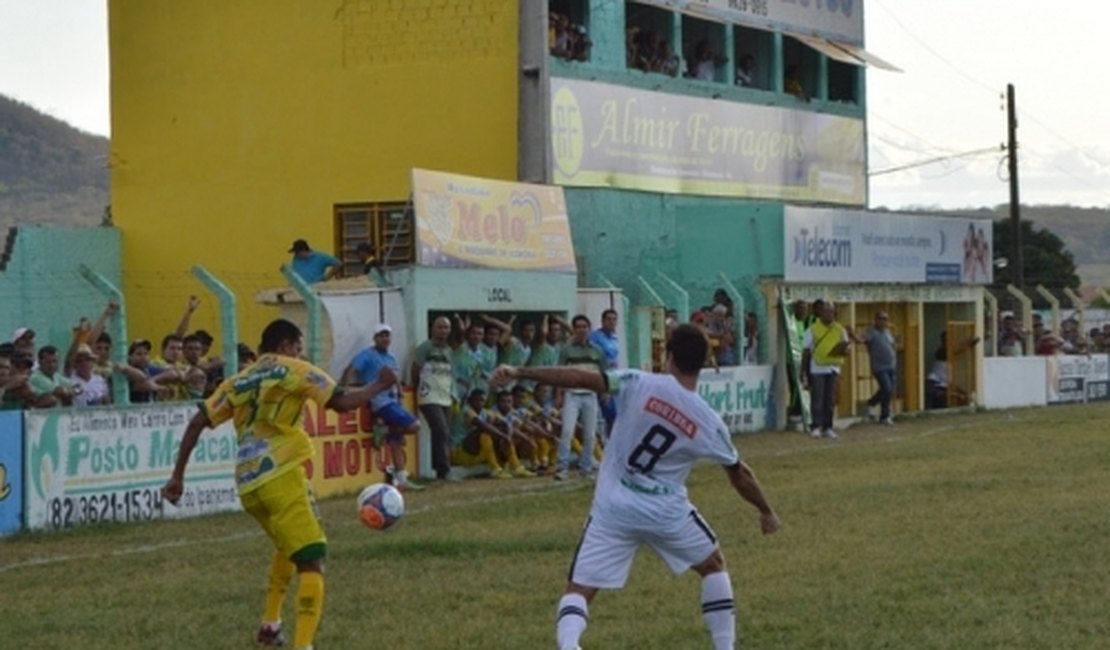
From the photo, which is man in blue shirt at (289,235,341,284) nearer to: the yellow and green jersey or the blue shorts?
the blue shorts

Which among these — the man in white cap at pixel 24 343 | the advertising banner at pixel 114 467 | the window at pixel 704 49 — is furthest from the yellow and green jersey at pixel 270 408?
the window at pixel 704 49

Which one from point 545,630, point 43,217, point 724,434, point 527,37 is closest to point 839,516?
point 545,630

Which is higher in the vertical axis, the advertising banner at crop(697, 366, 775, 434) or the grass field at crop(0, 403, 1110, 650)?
the advertising banner at crop(697, 366, 775, 434)

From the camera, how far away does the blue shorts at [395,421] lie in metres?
22.8

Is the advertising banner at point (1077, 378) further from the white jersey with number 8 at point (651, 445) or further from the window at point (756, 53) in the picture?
the white jersey with number 8 at point (651, 445)

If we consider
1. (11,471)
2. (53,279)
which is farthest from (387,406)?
(53,279)

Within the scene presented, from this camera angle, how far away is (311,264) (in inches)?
1084

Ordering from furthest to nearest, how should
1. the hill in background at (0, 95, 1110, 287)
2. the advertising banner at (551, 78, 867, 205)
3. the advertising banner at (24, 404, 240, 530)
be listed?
1. the hill in background at (0, 95, 1110, 287)
2. the advertising banner at (551, 78, 867, 205)
3. the advertising banner at (24, 404, 240, 530)

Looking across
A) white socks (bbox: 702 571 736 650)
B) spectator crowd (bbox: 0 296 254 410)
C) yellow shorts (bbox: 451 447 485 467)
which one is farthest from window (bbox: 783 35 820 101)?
white socks (bbox: 702 571 736 650)

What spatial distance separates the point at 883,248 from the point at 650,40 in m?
5.60

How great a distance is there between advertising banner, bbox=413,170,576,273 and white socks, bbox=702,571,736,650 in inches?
592

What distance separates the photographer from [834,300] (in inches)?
1451

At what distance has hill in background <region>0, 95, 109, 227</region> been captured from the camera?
114 metres

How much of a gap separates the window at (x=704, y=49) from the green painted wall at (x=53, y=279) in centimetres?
1018
